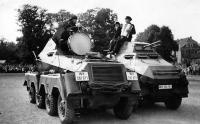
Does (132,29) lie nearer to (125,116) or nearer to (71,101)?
(125,116)

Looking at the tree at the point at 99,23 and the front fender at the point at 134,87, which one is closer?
the front fender at the point at 134,87

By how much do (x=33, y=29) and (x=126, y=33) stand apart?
49.8 meters

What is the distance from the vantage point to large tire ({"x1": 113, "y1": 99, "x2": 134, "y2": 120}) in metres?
9.58

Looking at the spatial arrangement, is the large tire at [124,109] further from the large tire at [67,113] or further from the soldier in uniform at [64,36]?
the soldier in uniform at [64,36]

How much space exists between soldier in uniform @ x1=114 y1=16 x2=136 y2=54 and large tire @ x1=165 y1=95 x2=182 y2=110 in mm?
2881

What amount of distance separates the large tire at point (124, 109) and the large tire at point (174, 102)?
235 cm

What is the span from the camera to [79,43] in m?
11.3

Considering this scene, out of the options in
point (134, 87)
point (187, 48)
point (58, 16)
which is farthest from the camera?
point (187, 48)

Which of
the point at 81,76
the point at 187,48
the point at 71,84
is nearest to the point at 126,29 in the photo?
the point at 81,76

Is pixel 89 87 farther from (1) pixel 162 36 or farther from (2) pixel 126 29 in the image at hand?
(1) pixel 162 36

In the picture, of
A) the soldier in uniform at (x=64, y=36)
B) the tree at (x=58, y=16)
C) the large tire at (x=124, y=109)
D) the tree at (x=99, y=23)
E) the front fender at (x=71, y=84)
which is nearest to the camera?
the front fender at (x=71, y=84)

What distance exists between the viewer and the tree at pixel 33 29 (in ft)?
195

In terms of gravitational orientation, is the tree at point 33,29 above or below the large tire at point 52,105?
above

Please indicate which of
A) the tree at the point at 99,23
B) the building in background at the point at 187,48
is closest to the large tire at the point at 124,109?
the tree at the point at 99,23
